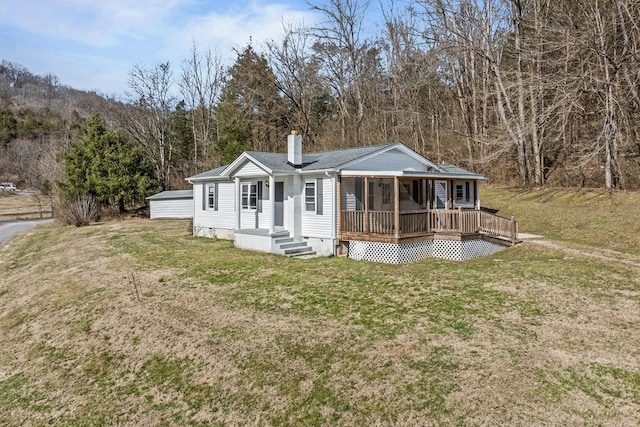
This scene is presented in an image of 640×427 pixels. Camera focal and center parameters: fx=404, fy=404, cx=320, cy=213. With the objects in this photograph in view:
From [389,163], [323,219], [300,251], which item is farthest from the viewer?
[389,163]

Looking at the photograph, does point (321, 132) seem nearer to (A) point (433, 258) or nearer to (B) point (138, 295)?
(A) point (433, 258)

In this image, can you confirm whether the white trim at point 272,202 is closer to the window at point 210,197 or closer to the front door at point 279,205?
the front door at point 279,205

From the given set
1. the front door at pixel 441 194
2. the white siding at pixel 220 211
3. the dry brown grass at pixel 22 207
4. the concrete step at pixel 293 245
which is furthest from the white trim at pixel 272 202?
the dry brown grass at pixel 22 207

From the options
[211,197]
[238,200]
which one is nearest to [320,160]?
[238,200]

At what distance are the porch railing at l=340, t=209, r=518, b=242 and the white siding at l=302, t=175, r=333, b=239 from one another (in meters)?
0.56

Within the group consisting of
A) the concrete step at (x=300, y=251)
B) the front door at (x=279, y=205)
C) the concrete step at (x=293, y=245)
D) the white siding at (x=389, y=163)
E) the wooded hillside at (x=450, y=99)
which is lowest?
the concrete step at (x=300, y=251)

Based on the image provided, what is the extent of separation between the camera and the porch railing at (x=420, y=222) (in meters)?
13.4

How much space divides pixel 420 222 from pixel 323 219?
345 cm

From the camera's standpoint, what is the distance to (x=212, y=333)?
27.4 feet

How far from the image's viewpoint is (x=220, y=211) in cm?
1930

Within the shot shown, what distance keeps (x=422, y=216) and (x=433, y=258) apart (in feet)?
4.89

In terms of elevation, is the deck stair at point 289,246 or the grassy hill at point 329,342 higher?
the deck stair at point 289,246

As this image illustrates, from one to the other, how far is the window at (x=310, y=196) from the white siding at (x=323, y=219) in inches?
7.4

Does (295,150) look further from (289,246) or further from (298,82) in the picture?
(298,82)
